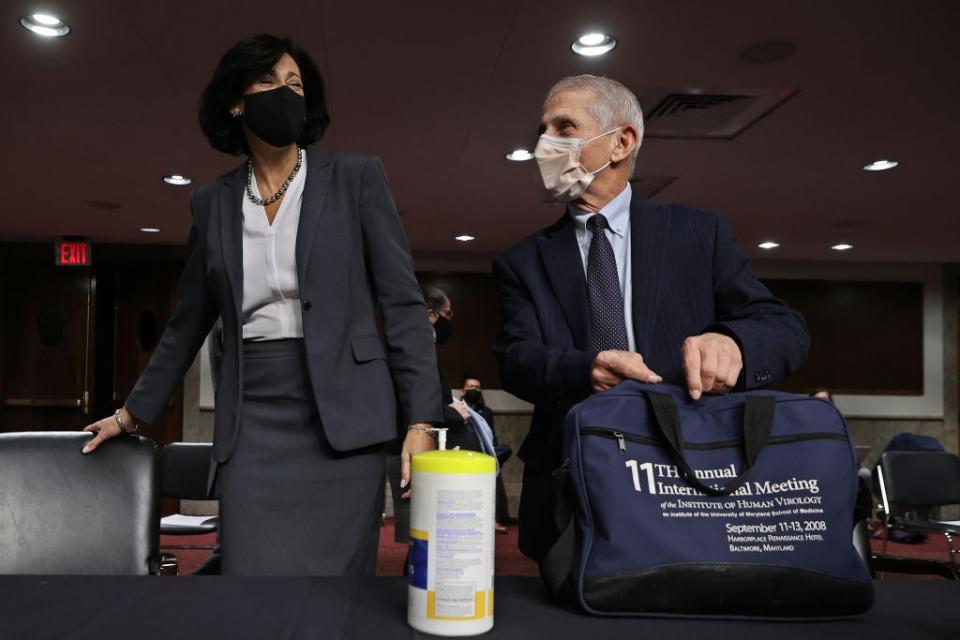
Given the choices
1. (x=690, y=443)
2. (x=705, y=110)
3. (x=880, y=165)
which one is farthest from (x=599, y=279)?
(x=880, y=165)

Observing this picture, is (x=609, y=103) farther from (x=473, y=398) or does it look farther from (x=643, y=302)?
(x=473, y=398)

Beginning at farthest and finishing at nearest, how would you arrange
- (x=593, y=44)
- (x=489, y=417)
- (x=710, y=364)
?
(x=489, y=417) < (x=593, y=44) < (x=710, y=364)

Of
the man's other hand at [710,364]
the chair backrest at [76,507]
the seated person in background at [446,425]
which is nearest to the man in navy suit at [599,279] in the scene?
the man's other hand at [710,364]

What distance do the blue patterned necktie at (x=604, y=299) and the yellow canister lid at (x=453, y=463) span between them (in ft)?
1.96

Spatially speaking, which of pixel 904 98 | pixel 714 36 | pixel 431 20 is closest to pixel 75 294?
pixel 431 20

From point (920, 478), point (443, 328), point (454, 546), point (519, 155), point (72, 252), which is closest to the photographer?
point (454, 546)

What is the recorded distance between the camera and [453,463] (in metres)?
0.68

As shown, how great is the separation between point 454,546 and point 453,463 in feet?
→ 0.25

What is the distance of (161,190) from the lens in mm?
5586

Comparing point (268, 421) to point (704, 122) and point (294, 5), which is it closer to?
point (294, 5)

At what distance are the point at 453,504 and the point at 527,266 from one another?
28.2 inches

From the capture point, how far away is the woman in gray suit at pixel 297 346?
4.32ft

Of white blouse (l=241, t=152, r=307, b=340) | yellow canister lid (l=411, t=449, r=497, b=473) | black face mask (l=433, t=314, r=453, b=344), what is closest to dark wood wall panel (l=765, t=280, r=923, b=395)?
black face mask (l=433, t=314, r=453, b=344)

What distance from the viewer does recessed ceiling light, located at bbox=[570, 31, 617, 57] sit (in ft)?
10.3
